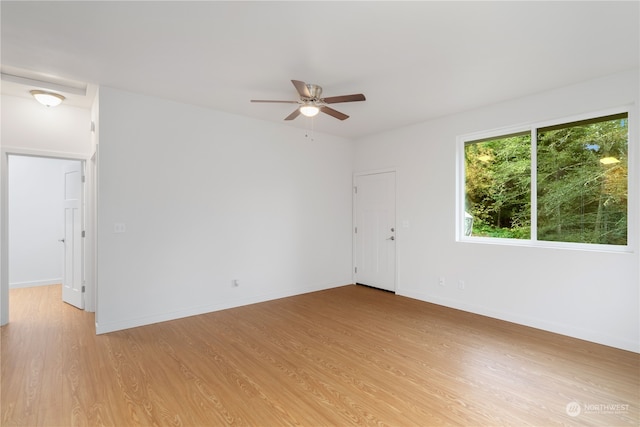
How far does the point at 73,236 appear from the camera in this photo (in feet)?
14.9

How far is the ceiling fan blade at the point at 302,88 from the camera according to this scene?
→ 2741 mm

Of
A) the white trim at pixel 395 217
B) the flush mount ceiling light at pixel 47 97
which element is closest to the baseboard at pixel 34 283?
the flush mount ceiling light at pixel 47 97

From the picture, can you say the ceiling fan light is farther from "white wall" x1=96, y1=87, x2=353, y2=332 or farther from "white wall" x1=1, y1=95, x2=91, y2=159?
"white wall" x1=1, y1=95, x2=91, y2=159

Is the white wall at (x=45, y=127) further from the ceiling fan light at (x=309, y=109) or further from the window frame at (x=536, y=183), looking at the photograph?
the window frame at (x=536, y=183)

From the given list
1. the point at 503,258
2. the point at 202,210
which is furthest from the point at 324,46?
the point at 503,258

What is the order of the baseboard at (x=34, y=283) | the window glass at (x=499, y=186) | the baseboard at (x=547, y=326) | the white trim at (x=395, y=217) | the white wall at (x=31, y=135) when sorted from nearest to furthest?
1. the baseboard at (x=547, y=326)
2. the white wall at (x=31, y=135)
3. the window glass at (x=499, y=186)
4. the white trim at (x=395, y=217)
5. the baseboard at (x=34, y=283)

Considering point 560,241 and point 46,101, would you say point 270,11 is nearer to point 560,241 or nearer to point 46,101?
point 46,101

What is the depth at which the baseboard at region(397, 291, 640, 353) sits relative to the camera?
3090 mm

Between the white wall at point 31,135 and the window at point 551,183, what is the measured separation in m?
5.23

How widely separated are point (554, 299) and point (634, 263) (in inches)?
31.3

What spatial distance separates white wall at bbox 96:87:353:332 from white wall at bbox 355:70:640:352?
1.36 m

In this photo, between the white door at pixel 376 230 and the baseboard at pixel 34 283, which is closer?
the white door at pixel 376 230

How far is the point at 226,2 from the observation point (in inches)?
82.9

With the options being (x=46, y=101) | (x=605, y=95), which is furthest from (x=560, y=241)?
(x=46, y=101)
